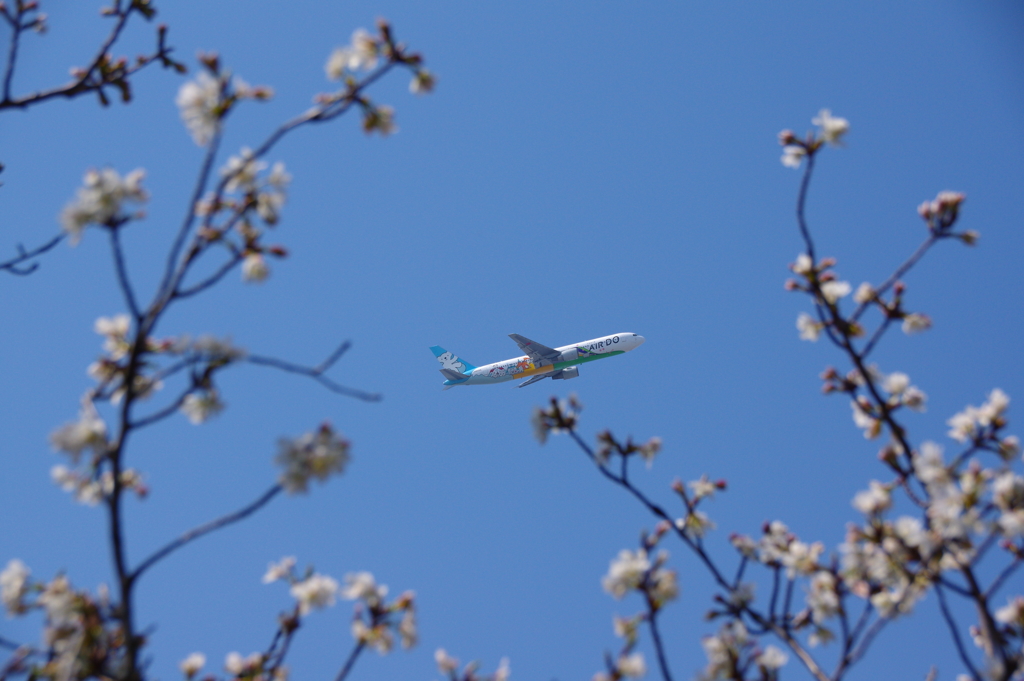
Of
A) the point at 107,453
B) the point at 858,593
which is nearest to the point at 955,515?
the point at 858,593

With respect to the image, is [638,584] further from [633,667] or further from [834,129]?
[834,129]

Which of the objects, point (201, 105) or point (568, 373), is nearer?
point (201, 105)

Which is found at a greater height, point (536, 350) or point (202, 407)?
point (536, 350)

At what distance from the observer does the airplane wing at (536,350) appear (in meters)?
51.2

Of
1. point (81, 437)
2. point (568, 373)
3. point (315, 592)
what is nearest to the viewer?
point (81, 437)

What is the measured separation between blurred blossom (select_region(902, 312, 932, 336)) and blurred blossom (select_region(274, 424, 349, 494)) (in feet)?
17.3

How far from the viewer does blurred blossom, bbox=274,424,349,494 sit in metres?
4.65

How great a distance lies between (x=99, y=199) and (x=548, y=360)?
1873 inches

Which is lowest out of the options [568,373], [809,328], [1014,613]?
[1014,613]

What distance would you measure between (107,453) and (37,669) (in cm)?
284

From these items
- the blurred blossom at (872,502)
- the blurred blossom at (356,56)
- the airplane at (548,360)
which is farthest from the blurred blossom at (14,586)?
the airplane at (548,360)

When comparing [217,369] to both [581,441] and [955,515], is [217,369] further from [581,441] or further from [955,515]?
[955,515]

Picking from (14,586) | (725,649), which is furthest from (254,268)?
(725,649)

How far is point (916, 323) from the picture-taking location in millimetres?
6871
